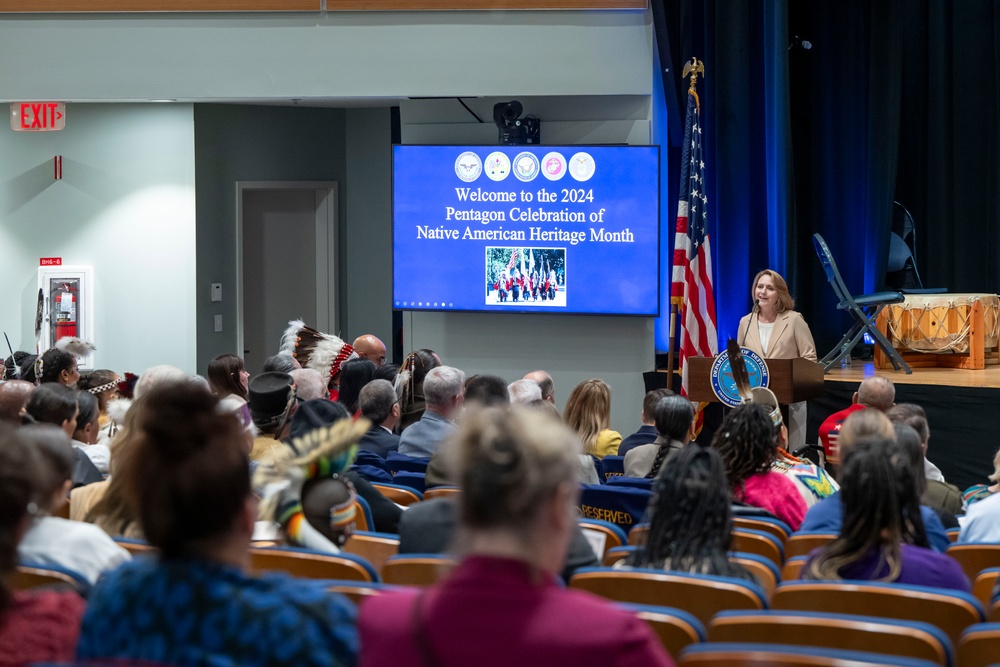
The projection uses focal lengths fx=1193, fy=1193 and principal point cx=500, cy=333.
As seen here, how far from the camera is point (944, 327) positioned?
8.52 m

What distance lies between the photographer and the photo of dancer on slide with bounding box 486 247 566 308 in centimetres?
898

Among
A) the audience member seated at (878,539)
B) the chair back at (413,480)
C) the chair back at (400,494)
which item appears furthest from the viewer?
the chair back at (413,480)

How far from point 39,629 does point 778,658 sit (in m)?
1.19

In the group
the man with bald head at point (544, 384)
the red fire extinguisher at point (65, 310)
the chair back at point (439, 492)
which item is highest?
the red fire extinguisher at point (65, 310)

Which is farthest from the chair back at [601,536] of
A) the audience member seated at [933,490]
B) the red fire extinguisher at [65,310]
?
the red fire extinguisher at [65,310]

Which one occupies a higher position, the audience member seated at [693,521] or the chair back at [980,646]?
the audience member seated at [693,521]

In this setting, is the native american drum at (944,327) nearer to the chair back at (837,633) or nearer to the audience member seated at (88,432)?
the audience member seated at (88,432)

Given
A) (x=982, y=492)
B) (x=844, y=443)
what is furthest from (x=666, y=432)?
(x=844, y=443)

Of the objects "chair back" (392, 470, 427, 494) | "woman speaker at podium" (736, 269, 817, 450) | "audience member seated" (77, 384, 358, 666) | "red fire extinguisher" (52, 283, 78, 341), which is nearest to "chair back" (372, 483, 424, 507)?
"chair back" (392, 470, 427, 494)

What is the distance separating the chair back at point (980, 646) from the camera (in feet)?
7.24

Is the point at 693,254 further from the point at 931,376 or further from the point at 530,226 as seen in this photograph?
the point at 931,376

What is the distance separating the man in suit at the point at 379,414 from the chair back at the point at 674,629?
326 cm

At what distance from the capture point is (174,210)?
970 cm

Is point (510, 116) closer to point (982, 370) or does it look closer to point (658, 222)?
point (658, 222)
